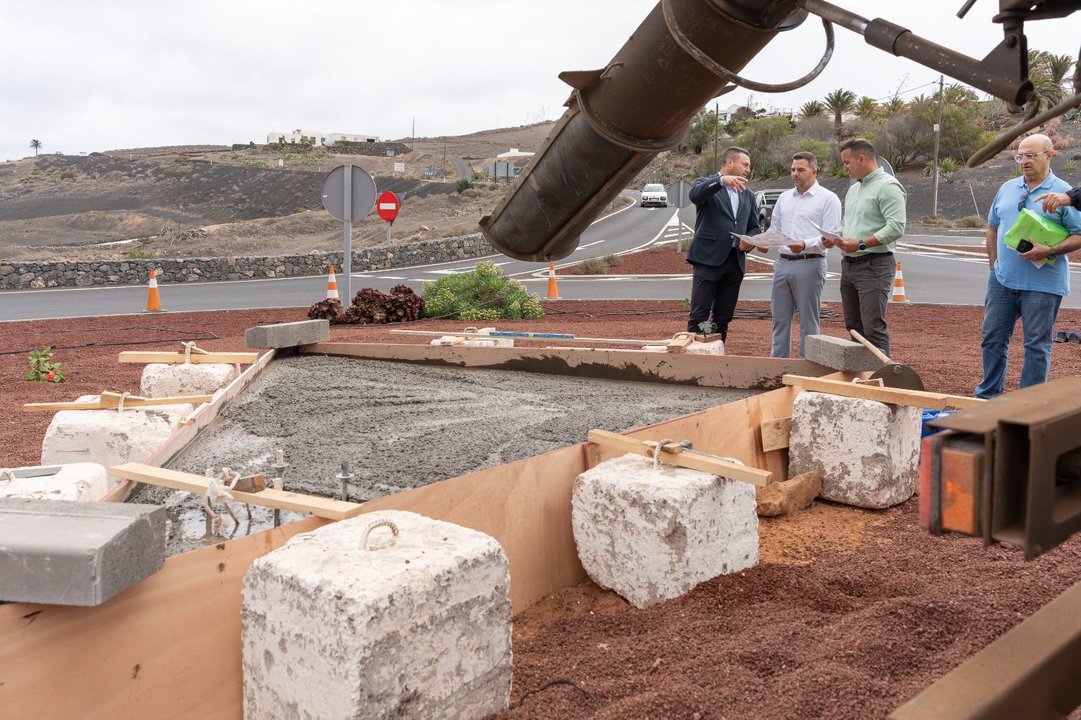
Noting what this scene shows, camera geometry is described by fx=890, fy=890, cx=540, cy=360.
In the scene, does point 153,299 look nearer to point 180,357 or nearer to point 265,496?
point 180,357

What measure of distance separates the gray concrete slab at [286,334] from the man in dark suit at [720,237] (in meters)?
2.72

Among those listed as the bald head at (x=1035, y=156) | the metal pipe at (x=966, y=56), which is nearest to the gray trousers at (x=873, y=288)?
the bald head at (x=1035, y=156)

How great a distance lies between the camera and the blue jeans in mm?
5156

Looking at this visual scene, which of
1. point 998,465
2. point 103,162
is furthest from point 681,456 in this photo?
point 103,162

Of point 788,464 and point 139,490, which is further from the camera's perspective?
point 788,464

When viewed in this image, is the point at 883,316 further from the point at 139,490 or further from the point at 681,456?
the point at 139,490

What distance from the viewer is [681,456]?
2.94 metres

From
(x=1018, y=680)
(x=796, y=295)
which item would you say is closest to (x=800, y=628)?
(x=1018, y=680)

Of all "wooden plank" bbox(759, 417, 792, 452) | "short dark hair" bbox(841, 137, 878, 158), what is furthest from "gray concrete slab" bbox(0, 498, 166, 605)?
"short dark hair" bbox(841, 137, 878, 158)

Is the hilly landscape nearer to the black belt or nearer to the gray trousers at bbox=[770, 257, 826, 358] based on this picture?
the gray trousers at bbox=[770, 257, 826, 358]

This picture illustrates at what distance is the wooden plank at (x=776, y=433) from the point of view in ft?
13.6

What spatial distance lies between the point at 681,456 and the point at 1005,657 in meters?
1.43

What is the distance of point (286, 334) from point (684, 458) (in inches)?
A: 146

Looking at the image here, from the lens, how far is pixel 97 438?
3896mm
